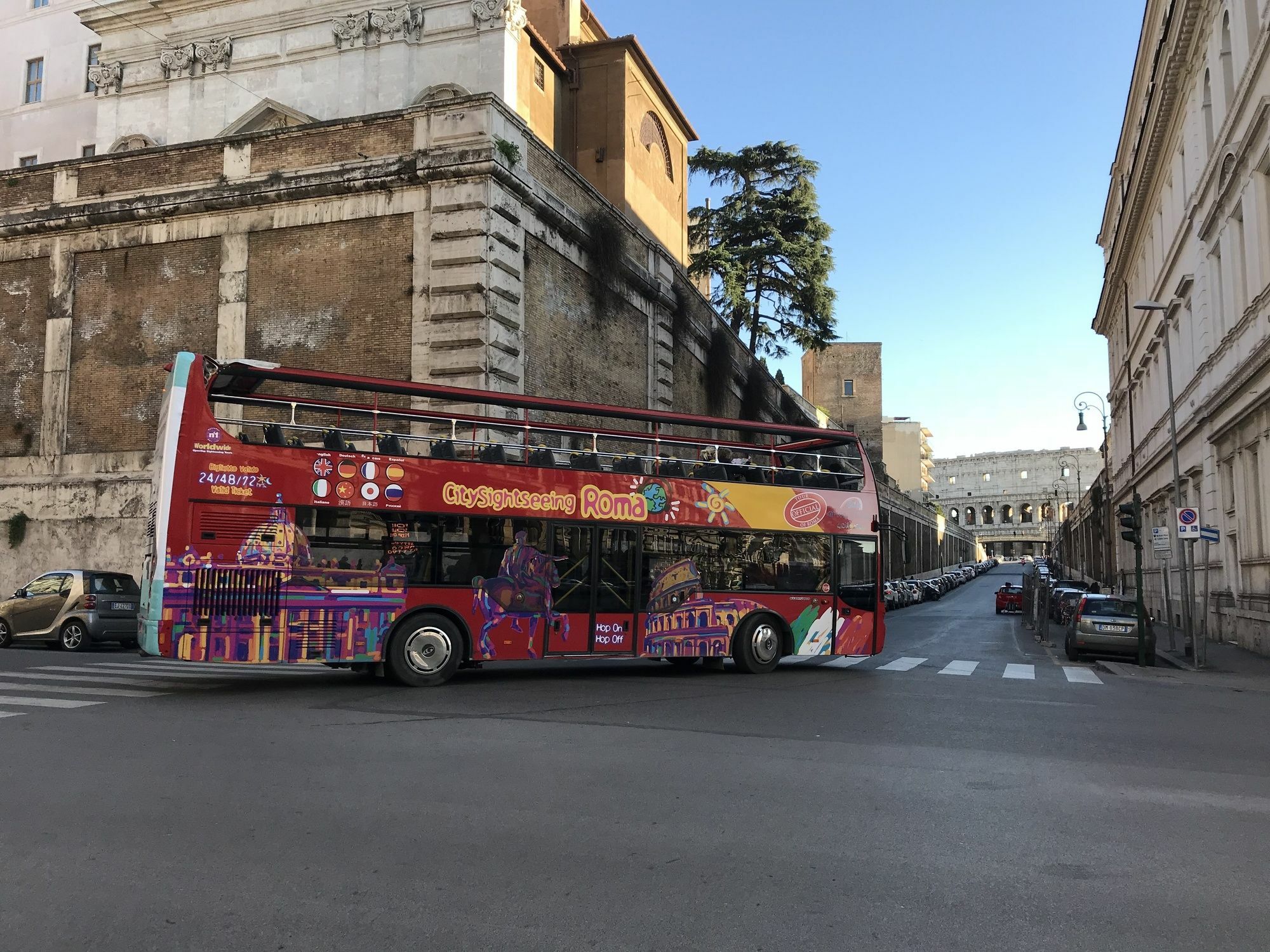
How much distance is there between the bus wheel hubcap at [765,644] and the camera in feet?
51.7

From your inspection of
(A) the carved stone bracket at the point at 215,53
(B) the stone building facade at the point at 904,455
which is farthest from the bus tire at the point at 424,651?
(B) the stone building facade at the point at 904,455

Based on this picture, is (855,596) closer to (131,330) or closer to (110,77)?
(131,330)

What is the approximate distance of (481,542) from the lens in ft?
44.4

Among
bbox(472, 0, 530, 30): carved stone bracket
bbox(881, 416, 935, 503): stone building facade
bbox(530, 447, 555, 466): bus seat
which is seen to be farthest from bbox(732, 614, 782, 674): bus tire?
bbox(881, 416, 935, 503): stone building facade

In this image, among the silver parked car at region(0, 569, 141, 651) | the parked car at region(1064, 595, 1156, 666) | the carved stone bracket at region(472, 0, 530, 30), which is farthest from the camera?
the carved stone bracket at region(472, 0, 530, 30)

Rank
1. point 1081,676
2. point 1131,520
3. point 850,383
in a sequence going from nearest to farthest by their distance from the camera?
point 1081,676 → point 1131,520 → point 850,383

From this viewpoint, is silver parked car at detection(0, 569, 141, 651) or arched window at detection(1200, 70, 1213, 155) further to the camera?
arched window at detection(1200, 70, 1213, 155)

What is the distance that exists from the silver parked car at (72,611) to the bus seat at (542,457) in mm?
9737

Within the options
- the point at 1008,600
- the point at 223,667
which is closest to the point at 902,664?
the point at 223,667

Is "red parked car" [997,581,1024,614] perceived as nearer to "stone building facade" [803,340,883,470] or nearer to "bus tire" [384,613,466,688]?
"bus tire" [384,613,466,688]

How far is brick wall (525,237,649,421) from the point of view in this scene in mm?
22953

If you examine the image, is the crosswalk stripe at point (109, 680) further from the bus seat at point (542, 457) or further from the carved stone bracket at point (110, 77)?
the carved stone bracket at point (110, 77)

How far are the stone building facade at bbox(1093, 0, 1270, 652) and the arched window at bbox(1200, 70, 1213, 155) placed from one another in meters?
0.04

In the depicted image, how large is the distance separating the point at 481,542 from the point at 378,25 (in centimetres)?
2346
